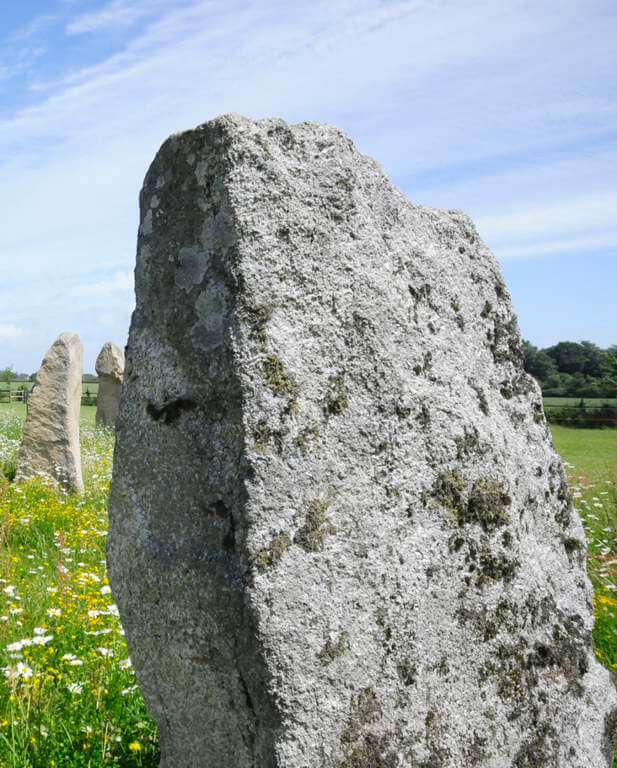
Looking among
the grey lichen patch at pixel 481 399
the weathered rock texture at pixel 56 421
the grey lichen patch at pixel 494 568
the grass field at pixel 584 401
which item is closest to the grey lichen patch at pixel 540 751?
the grey lichen patch at pixel 494 568

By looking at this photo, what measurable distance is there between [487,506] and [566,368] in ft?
145

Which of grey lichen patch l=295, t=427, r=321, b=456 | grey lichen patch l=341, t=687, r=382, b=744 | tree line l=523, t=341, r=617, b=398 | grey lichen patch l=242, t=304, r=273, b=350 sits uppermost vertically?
tree line l=523, t=341, r=617, b=398

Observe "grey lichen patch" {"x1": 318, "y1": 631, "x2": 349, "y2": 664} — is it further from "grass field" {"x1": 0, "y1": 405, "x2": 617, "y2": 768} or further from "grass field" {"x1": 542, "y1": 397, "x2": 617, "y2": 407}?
"grass field" {"x1": 542, "y1": 397, "x2": 617, "y2": 407}

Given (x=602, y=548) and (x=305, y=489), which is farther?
(x=602, y=548)

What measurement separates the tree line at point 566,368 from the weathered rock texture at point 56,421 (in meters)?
29.0

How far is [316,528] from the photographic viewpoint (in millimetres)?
2562

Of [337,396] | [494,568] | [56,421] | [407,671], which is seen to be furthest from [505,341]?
[56,421]

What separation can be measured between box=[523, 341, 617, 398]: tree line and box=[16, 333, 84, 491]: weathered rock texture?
29033 millimetres

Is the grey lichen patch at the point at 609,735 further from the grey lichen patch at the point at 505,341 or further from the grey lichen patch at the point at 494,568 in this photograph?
the grey lichen patch at the point at 505,341

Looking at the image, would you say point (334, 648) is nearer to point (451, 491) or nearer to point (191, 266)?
point (451, 491)

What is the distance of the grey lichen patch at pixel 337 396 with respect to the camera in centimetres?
268

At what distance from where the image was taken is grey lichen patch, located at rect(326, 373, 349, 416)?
8.79ft

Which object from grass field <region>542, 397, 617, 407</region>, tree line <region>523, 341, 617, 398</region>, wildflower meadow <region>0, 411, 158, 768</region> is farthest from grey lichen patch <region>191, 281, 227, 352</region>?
tree line <region>523, 341, 617, 398</region>

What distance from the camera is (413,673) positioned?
2777 mm
